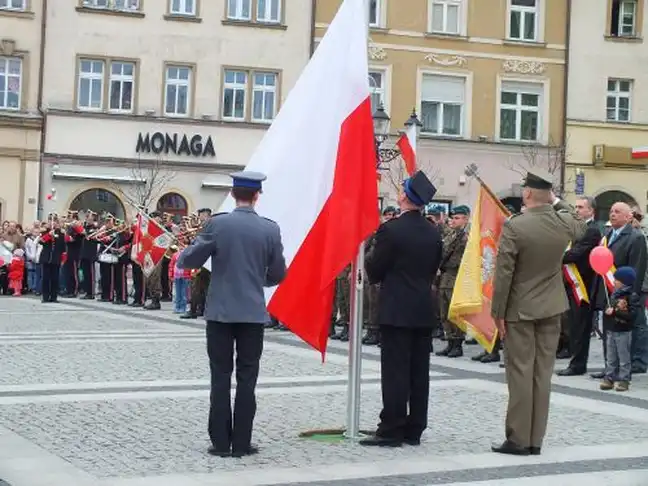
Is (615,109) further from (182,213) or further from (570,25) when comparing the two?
(182,213)

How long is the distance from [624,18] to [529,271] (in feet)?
118

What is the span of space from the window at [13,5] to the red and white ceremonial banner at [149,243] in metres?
16.2

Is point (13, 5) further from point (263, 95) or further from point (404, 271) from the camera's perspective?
point (404, 271)

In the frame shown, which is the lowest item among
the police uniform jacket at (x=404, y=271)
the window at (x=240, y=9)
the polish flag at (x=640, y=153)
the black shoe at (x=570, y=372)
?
the black shoe at (x=570, y=372)

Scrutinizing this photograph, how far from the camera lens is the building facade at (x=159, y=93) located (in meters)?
36.7

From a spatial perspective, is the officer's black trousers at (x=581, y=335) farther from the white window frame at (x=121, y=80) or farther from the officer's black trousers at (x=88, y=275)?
the white window frame at (x=121, y=80)

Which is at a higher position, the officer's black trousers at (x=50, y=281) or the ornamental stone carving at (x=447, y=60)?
the ornamental stone carving at (x=447, y=60)

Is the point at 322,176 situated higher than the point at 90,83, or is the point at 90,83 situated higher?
the point at 90,83

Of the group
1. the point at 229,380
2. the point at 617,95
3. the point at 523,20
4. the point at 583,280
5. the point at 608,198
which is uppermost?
the point at 523,20

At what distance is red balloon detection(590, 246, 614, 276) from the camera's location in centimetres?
1158

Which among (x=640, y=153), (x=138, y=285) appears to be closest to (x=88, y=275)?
(x=138, y=285)

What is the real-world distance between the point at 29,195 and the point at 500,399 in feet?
92.2

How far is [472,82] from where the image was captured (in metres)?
40.1

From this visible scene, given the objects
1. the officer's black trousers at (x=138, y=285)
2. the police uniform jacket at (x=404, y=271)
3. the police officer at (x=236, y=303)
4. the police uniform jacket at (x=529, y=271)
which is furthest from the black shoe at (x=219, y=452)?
the officer's black trousers at (x=138, y=285)
